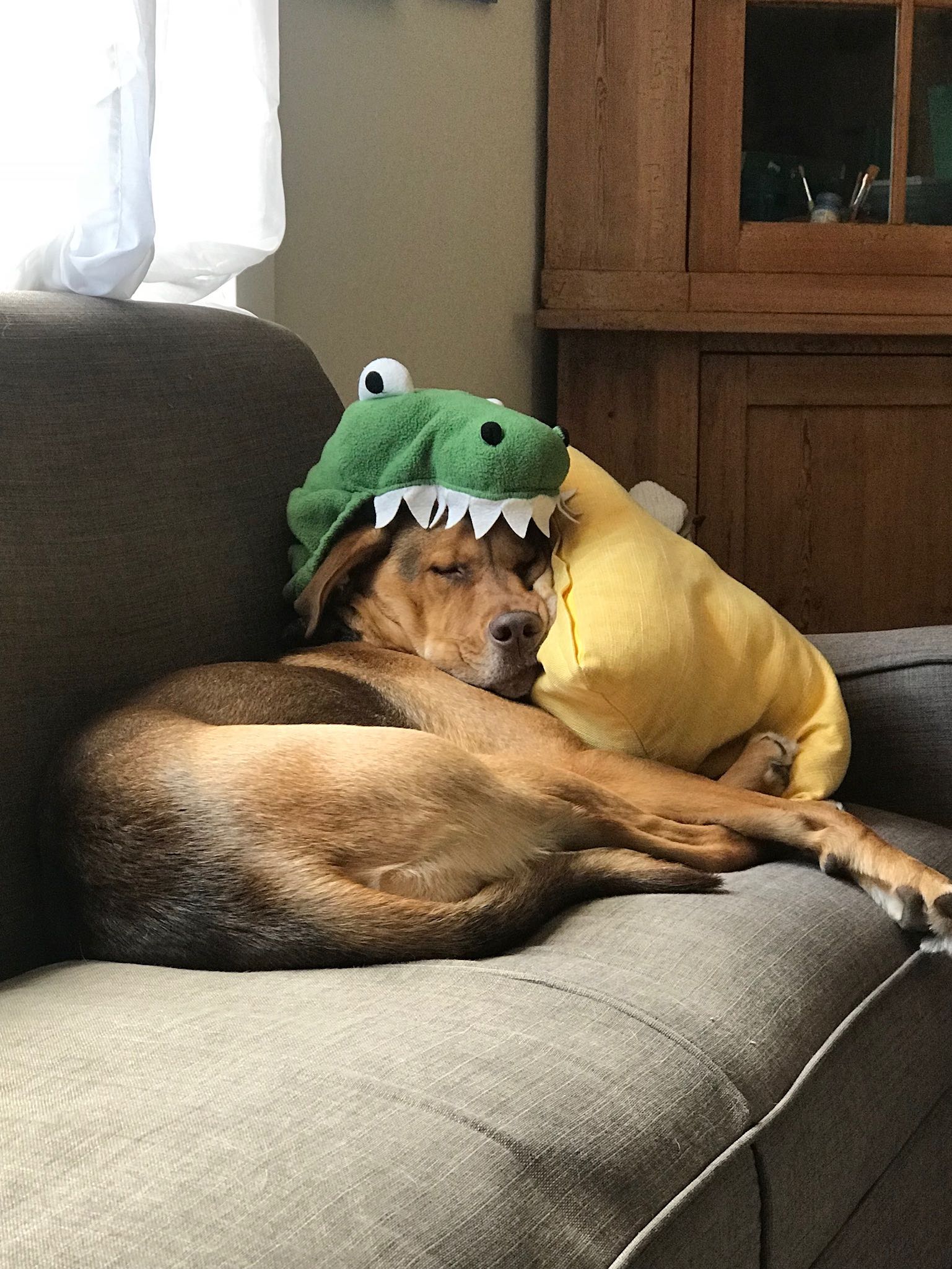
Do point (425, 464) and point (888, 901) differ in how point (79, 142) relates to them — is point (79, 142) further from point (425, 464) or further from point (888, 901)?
point (888, 901)

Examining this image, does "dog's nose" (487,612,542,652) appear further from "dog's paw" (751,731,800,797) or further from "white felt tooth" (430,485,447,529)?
"dog's paw" (751,731,800,797)

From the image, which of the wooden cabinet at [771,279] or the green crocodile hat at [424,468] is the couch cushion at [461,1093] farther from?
the wooden cabinet at [771,279]

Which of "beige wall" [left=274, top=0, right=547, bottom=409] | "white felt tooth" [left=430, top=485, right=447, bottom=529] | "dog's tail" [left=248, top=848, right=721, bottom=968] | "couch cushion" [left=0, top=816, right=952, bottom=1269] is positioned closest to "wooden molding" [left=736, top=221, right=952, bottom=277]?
"beige wall" [left=274, top=0, right=547, bottom=409]

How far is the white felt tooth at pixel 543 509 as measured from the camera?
173 centimetres

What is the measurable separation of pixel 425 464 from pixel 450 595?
0.62 feet

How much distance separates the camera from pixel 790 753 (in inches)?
68.3

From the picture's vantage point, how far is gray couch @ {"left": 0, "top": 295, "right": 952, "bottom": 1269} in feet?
2.79

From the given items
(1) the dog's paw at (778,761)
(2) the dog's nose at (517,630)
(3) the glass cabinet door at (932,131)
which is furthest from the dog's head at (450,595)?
(3) the glass cabinet door at (932,131)

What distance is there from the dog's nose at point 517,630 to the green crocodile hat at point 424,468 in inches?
4.3

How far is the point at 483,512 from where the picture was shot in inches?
68.8

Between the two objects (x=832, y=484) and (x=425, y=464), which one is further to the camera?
(x=832, y=484)

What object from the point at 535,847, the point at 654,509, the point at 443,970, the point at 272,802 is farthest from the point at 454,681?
the point at 654,509

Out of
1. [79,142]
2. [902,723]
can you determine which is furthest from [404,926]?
[79,142]

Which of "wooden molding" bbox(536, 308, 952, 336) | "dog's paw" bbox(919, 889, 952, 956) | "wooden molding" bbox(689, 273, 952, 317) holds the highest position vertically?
"wooden molding" bbox(689, 273, 952, 317)
